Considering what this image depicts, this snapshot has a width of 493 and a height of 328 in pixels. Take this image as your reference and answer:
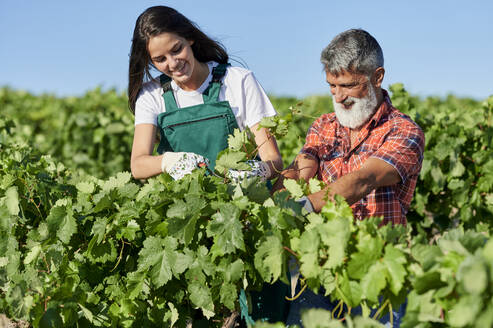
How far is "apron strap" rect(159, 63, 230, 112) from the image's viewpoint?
315 centimetres

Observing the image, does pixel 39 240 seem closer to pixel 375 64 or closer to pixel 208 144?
pixel 208 144

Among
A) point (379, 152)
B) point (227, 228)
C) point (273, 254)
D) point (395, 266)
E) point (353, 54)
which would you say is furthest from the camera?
point (353, 54)

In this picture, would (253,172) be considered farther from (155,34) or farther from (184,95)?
(155,34)

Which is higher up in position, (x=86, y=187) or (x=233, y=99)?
(x=233, y=99)

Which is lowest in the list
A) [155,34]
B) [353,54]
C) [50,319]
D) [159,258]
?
[50,319]

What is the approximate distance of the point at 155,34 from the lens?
9.74ft

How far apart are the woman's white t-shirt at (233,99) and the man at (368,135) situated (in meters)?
0.40

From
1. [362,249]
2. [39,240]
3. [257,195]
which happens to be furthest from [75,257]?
[362,249]

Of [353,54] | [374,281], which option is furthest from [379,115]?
[374,281]

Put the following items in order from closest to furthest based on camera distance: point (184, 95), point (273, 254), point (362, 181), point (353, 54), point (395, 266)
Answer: point (395, 266), point (273, 254), point (362, 181), point (353, 54), point (184, 95)

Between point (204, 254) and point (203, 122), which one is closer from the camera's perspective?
point (204, 254)

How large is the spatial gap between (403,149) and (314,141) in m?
0.61

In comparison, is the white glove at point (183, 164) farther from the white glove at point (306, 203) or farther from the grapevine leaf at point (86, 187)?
the white glove at point (306, 203)

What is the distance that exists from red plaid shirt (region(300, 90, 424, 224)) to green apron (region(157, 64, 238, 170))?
20.0 inches
